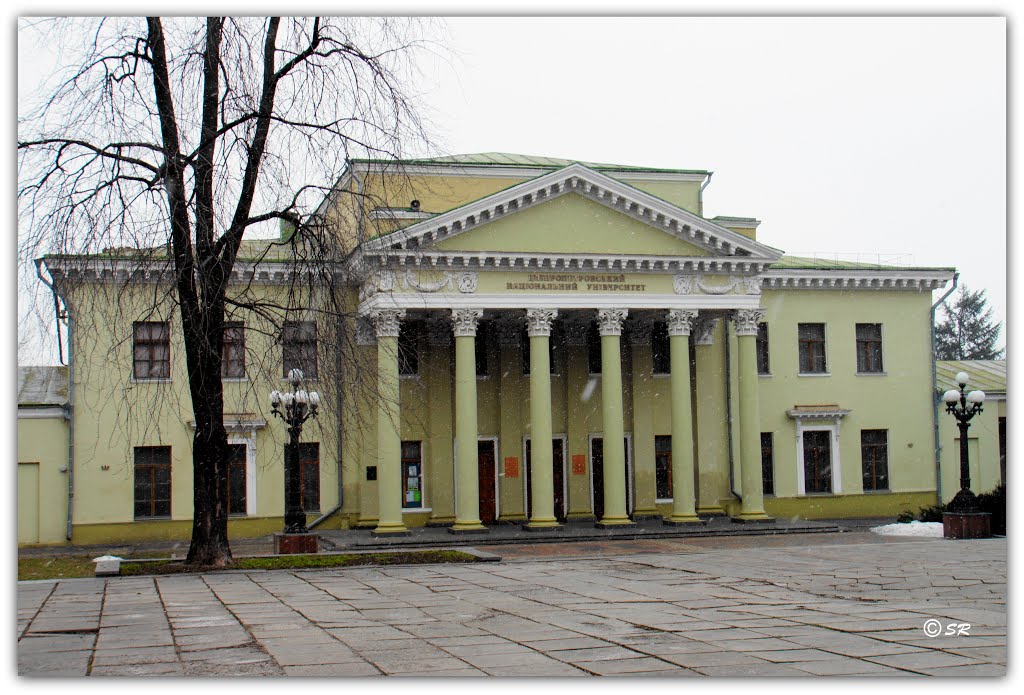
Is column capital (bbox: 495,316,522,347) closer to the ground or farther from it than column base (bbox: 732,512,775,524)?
farther from it

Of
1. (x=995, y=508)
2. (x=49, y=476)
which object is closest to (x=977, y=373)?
(x=995, y=508)

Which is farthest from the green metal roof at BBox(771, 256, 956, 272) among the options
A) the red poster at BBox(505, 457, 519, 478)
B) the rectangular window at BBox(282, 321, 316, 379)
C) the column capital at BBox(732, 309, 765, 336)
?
the rectangular window at BBox(282, 321, 316, 379)

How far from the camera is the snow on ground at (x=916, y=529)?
23.2m

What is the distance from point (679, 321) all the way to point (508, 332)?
177 inches

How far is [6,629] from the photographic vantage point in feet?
27.9

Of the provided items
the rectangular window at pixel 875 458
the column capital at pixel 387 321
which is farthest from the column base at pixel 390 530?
the rectangular window at pixel 875 458

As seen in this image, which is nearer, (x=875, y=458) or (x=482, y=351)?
(x=482, y=351)

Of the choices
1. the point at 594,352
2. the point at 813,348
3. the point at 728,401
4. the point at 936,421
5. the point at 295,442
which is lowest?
the point at 295,442

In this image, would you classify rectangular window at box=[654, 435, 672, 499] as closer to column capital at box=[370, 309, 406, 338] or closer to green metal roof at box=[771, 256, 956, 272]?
green metal roof at box=[771, 256, 956, 272]

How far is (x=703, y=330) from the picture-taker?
28641 mm

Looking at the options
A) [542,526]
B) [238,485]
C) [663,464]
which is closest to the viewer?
[542,526]

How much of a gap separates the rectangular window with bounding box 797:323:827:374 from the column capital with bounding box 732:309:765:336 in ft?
13.0

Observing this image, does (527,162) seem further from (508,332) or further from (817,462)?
(817,462)

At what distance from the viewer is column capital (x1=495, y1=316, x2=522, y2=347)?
27531 millimetres
